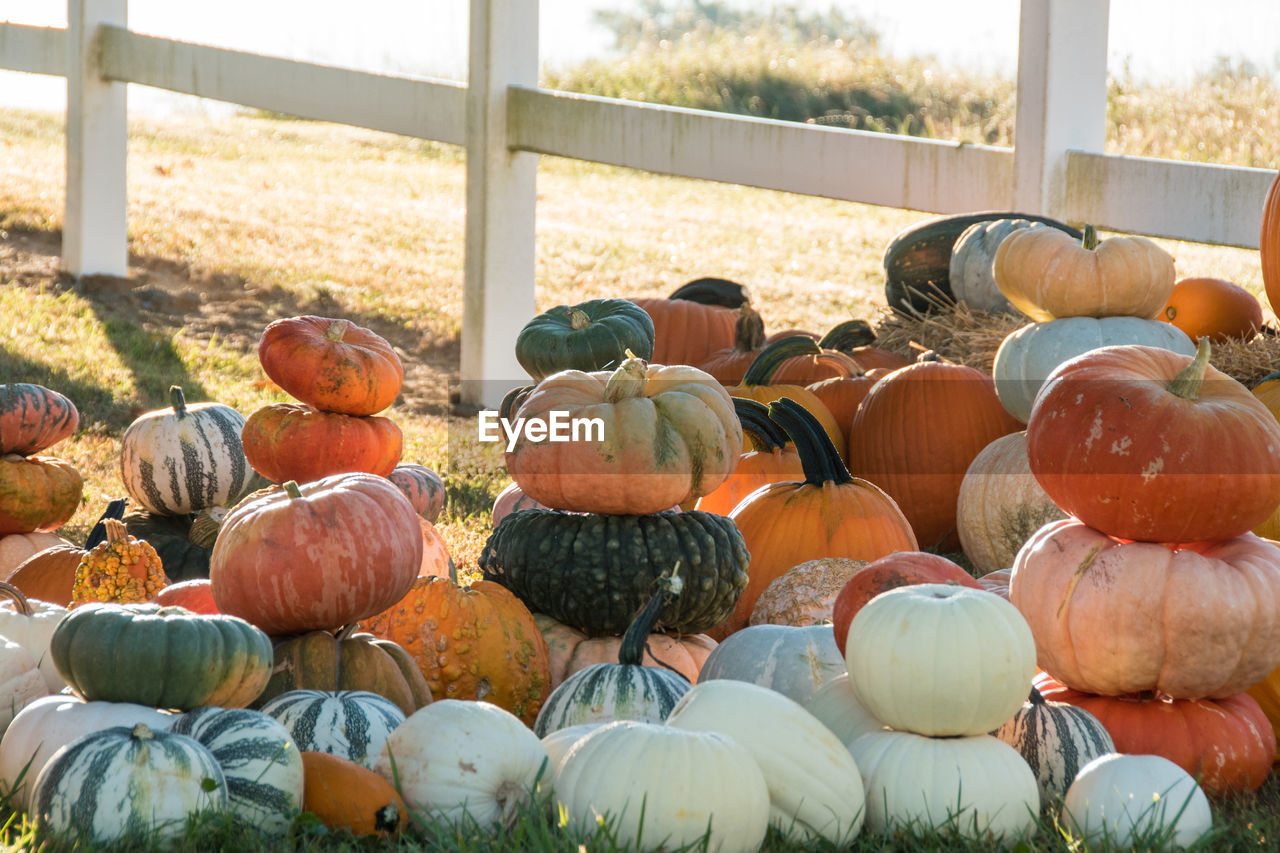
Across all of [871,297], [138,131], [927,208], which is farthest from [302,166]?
[927,208]

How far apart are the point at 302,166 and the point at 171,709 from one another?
13.0m

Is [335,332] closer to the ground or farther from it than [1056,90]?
closer to the ground

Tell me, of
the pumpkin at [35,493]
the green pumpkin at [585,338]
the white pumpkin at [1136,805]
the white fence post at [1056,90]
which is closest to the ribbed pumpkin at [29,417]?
the pumpkin at [35,493]

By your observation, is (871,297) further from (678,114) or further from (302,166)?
(302,166)

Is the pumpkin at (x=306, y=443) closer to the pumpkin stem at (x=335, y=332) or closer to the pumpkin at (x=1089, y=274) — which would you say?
the pumpkin stem at (x=335, y=332)

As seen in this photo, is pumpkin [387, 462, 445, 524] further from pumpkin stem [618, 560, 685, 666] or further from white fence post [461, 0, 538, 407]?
white fence post [461, 0, 538, 407]

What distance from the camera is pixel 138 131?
16.0 metres

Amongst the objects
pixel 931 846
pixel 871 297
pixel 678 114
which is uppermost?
pixel 678 114

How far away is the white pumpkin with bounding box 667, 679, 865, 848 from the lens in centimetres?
229

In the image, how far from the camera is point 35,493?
4.04 metres

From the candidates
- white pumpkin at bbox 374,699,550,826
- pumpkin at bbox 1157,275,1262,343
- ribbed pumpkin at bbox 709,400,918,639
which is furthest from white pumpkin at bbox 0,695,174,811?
pumpkin at bbox 1157,275,1262,343

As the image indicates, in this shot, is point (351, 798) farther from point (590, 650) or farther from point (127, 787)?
point (590, 650)

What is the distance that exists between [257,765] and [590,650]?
1.05 meters

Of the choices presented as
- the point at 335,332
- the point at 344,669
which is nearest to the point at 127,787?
the point at 344,669
